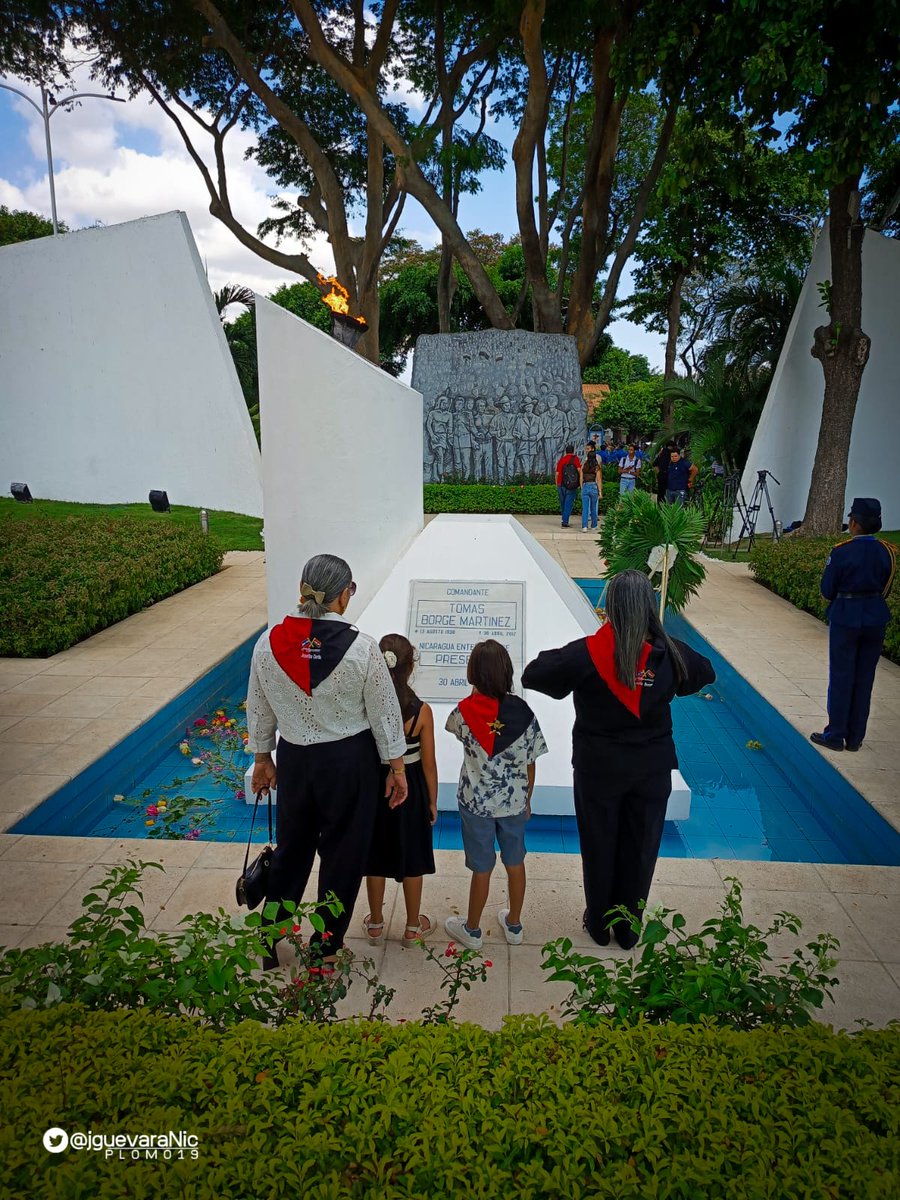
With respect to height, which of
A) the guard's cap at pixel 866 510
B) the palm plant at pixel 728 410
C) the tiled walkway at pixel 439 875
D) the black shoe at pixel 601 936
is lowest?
the tiled walkway at pixel 439 875

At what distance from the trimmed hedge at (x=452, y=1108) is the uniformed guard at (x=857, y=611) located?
346 centimetres

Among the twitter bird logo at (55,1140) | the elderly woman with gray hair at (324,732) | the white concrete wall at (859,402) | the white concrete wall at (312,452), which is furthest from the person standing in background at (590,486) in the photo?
the twitter bird logo at (55,1140)

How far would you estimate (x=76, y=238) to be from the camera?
50.9 feet

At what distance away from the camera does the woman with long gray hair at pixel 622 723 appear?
108 inches

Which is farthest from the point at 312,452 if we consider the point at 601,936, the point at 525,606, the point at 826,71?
the point at 826,71

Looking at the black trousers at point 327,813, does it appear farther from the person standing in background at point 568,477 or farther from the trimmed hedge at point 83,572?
the person standing in background at point 568,477

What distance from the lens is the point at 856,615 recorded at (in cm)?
486

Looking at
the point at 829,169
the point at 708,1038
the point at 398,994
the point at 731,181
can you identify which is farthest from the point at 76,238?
the point at 708,1038

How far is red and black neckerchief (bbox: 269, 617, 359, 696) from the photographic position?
2666mm

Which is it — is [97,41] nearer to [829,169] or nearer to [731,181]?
[731,181]

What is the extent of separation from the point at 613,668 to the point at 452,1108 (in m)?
1.50

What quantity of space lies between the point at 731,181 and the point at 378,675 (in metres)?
10.6

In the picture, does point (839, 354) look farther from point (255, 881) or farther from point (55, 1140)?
point (55, 1140)

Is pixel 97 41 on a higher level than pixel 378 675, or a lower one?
higher
